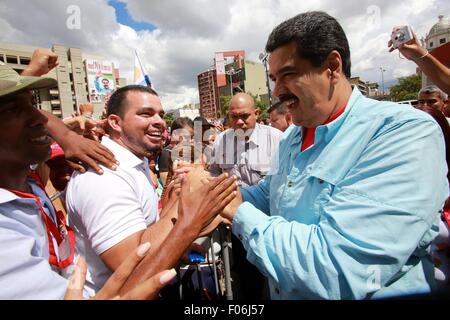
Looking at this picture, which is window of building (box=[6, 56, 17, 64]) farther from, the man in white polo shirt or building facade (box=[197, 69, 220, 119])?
building facade (box=[197, 69, 220, 119])

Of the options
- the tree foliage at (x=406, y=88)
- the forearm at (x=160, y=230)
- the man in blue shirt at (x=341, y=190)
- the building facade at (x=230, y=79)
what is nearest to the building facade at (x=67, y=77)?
the building facade at (x=230, y=79)

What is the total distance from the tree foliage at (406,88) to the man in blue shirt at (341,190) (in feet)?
178

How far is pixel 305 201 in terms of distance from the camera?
1362mm

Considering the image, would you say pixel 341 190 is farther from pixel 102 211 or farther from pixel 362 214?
pixel 102 211

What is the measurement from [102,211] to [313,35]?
159cm

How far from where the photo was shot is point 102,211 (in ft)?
5.14

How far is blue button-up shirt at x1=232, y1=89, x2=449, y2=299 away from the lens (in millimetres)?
1051

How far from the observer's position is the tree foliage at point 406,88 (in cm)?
4638

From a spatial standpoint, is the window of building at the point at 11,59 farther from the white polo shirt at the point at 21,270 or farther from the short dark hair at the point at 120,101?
the white polo shirt at the point at 21,270

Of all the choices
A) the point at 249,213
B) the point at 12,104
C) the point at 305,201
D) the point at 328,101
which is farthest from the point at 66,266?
the point at 328,101

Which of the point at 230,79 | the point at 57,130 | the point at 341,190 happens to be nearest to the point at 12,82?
the point at 57,130

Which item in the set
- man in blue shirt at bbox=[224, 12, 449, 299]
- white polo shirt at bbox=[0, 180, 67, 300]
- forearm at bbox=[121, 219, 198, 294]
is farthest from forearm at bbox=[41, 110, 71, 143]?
man in blue shirt at bbox=[224, 12, 449, 299]

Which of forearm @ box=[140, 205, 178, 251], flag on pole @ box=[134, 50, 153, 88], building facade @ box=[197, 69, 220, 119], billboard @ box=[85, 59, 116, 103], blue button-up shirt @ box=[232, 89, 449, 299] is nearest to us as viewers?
blue button-up shirt @ box=[232, 89, 449, 299]

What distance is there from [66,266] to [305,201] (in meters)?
1.47
